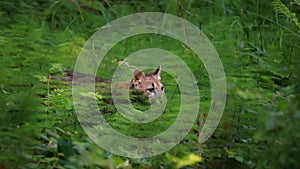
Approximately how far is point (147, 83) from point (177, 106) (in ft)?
5.16

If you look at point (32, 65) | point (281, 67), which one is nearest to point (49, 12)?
point (32, 65)

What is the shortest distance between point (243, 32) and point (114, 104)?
279cm

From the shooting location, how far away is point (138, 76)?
5281mm

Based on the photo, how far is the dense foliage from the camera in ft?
8.98

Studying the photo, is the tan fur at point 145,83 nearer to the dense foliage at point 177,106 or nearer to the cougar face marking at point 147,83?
the cougar face marking at point 147,83

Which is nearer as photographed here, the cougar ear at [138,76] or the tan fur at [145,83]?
the tan fur at [145,83]

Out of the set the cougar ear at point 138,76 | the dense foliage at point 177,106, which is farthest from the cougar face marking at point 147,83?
the dense foliage at point 177,106

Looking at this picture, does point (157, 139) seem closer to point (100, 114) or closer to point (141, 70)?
point (100, 114)

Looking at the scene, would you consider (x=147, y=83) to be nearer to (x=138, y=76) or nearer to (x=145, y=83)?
(x=145, y=83)

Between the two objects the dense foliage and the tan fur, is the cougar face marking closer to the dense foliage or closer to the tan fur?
the tan fur

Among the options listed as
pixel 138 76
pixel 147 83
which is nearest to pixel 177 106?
pixel 147 83

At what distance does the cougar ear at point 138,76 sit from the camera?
5.20 meters

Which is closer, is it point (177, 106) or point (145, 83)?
point (177, 106)

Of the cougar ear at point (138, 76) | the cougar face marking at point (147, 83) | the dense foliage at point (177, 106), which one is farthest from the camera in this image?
the cougar ear at point (138, 76)
